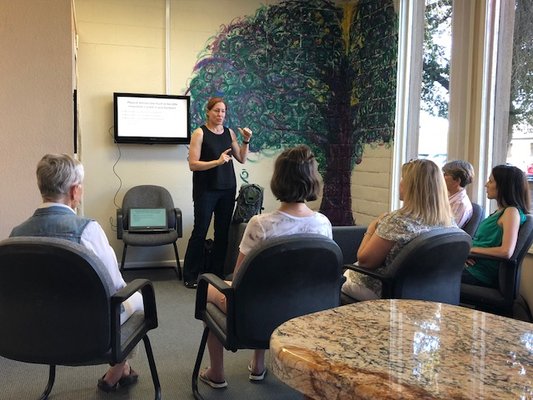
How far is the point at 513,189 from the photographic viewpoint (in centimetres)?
282

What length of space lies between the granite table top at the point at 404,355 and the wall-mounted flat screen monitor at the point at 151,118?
4.01 meters

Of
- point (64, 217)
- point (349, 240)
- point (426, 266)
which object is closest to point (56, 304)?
point (64, 217)

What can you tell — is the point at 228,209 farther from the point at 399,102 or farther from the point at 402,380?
the point at 402,380

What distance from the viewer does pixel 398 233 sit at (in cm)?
225

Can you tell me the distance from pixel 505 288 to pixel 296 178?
4.46 feet

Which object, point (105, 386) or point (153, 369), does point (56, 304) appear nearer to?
point (153, 369)

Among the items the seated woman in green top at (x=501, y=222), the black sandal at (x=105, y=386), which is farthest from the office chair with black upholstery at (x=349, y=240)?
the black sandal at (x=105, y=386)

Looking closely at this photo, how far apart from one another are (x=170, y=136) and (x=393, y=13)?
2302 mm

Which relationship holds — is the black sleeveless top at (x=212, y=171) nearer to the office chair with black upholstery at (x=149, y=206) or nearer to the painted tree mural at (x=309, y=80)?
the office chair with black upholstery at (x=149, y=206)

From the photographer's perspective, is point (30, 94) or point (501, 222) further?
point (501, 222)

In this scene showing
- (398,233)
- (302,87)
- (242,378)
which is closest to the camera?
(398,233)

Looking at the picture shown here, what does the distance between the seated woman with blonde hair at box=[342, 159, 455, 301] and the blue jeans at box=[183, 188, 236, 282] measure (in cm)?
215

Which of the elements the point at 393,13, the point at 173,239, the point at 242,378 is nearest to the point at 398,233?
the point at 242,378

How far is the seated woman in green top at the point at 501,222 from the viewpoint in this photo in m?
2.73
